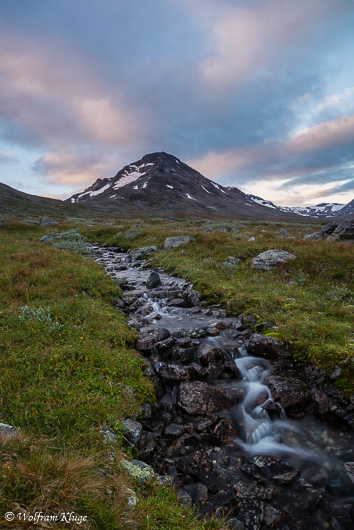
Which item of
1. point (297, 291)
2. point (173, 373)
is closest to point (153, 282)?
point (297, 291)

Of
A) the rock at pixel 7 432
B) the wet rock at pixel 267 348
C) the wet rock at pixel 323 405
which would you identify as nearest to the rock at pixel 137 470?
the rock at pixel 7 432

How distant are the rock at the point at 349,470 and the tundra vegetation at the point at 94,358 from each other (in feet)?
5.19

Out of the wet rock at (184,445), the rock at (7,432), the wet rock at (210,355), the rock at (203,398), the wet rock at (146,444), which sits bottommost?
the wet rock at (184,445)

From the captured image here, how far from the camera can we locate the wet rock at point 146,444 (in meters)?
4.81

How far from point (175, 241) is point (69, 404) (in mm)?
18857

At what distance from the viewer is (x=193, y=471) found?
473 cm

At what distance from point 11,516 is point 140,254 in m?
20.9

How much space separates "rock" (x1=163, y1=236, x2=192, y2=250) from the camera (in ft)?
73.9

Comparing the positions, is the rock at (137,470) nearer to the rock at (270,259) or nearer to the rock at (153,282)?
the rock at (153,282)

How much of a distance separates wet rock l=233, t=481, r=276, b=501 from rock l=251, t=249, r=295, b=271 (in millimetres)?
10881

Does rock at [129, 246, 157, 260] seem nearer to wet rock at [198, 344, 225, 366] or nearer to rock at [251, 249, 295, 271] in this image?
rock at [251, 249, 295, 271]

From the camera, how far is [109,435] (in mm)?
4418

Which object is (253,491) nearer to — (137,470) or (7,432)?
(137,470)

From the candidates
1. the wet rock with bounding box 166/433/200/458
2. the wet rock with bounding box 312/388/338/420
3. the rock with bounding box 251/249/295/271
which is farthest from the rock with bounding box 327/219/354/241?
the wet rock with bounding box 166/433/200/458
